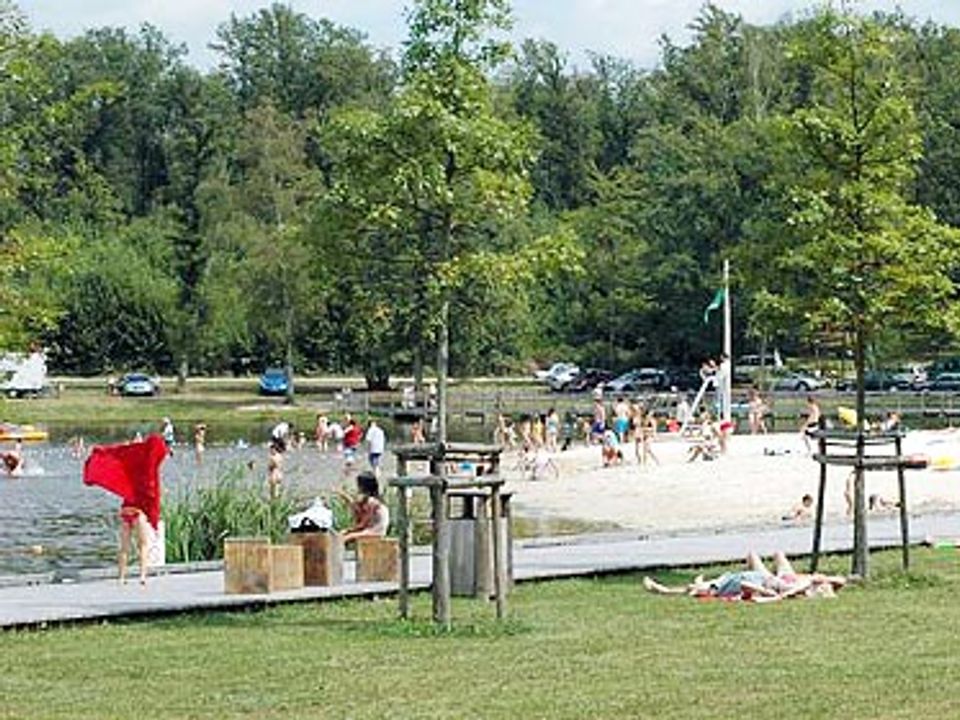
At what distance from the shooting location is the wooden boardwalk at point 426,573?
19.3 metres

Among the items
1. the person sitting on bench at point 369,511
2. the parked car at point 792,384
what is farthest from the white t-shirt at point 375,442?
the parked car at point 792,384

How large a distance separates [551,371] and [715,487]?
60.0 m

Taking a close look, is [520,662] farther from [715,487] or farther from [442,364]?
[715,487]

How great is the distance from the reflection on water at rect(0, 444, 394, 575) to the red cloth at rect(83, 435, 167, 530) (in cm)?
578

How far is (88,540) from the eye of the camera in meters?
36.2

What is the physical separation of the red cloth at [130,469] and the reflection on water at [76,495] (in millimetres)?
5784

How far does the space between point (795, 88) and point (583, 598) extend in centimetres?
8608

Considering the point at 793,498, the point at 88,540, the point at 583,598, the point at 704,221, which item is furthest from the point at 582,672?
the point at 704,221

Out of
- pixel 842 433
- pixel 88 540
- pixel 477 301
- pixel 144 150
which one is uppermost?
pixel 144 150

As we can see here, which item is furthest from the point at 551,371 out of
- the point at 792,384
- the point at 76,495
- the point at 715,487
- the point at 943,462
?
the point at 715,487

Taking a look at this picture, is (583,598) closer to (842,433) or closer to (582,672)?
(842,433)

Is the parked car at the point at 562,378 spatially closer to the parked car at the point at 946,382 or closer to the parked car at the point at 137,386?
the parked car at the point at 946,382

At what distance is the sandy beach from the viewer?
1596 inches

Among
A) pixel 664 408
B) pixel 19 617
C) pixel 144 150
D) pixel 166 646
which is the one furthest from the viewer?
pixel 144 150
